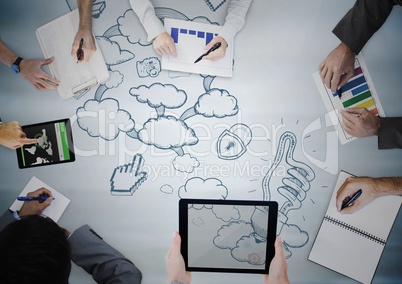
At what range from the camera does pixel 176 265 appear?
1947 mm

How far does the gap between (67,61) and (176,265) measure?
1.23m

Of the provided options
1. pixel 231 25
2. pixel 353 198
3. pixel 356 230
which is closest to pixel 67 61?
pixel 231 25

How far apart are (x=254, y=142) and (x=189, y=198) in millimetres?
458

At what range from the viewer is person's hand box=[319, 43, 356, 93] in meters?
1.92

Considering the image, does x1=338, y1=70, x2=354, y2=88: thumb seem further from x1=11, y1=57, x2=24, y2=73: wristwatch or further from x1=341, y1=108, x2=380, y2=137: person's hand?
x1=11, y1=57, x2=24, y2=73: wristwatch

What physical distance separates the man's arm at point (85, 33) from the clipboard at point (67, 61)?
0.9 inches

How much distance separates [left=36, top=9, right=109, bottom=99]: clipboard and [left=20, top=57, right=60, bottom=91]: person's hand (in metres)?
0.03

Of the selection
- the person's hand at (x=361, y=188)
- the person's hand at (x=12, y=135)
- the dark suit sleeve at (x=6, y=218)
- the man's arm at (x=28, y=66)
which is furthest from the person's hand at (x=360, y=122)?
the dark suit sleeve at (x=6, y=218)

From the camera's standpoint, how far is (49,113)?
1.95m

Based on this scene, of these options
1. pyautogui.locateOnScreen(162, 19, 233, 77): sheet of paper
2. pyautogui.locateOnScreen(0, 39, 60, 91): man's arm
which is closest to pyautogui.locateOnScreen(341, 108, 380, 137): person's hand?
pyautogui.locateOnScreen(162, 19, 233, 77): sheet of paper

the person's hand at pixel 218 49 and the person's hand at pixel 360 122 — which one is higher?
the person's hand at pixel 218 49

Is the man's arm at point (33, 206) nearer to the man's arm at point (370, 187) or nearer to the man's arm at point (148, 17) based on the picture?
the man's arm at point (148, 17)

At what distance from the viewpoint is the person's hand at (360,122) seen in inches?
75.7

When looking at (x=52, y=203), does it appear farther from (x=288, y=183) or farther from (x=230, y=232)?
(x=288, y=183)
